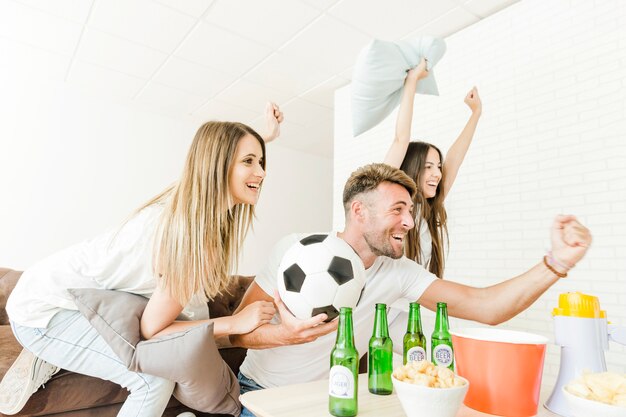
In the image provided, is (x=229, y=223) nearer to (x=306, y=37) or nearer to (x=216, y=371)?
(x=216, y=371)

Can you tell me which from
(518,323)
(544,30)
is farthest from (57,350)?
(544,30)

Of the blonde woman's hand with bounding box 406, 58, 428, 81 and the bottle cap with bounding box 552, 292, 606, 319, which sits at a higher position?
the blonde woman's hand with bounding box 406, 58, 428, 81

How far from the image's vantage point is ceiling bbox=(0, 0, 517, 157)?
3.13m

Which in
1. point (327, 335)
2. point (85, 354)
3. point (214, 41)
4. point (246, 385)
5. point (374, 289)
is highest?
point (214, 41)

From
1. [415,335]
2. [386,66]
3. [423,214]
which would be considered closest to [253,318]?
[415,335]

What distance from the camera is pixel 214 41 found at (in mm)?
3533

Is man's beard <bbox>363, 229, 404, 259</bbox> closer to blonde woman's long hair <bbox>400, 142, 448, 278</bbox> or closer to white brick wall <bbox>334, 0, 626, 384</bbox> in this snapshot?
blonde woman's long hair <bbox>400, 142, 448, 278</bbox>

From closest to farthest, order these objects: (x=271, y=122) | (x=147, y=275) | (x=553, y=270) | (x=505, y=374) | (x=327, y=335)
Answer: (x=505, y=374), (x=553, y=270), (x=327, y=335), (x=147, y=275), (x=271, y=122)

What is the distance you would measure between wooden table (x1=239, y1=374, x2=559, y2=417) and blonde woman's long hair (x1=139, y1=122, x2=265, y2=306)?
53 centimetres

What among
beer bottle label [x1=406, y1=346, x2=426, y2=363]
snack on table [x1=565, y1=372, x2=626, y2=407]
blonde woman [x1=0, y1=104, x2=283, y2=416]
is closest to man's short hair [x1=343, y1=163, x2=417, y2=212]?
blonde woman [x1=0, y1=104, x2=283, y2=416]

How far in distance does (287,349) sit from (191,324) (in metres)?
0.32

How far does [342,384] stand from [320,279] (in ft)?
0.97

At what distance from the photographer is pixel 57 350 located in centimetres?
149

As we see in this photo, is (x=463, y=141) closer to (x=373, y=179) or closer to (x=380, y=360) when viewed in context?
(x=373, y=179)
